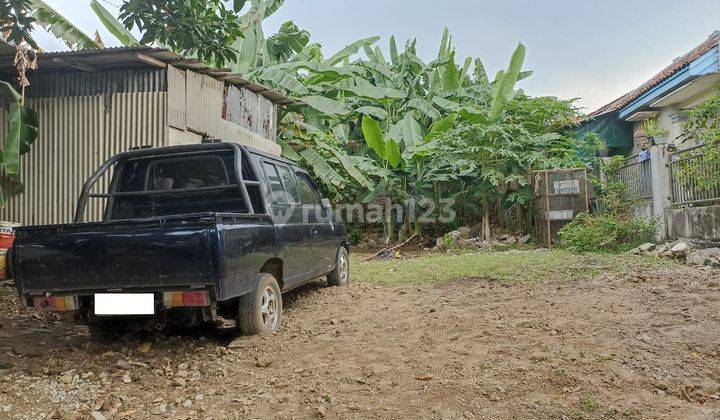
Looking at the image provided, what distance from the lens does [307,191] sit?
5547mm

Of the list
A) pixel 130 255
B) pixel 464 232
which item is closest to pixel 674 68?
pixel 464 232

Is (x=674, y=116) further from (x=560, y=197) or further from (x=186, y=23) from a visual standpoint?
(x=186, y=23)

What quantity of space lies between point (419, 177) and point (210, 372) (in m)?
9.15

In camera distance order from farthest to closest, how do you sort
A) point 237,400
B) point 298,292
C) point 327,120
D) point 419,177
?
1. point 327,120
2. point 419,177
3. point 298,292
4. point 237,400

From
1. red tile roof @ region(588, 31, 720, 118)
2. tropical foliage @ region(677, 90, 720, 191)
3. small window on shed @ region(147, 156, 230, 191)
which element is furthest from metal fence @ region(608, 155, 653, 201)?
small window on shed @ region(147, 156, 230, 191)

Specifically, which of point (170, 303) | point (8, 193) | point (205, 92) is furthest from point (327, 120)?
point (170, 303)

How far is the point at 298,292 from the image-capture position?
5953mm

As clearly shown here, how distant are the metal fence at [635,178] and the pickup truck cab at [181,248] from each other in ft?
20.2

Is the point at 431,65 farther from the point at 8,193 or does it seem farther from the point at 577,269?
the point at 8,193

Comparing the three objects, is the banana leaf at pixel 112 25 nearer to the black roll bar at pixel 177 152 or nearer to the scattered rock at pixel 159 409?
the black roll bar at pixel 177 152

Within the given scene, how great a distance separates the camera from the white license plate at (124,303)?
133 inches

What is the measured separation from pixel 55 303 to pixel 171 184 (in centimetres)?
151

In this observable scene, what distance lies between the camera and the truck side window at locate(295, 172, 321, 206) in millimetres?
5387

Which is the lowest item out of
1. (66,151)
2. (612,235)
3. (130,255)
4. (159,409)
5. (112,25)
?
(159,409)
